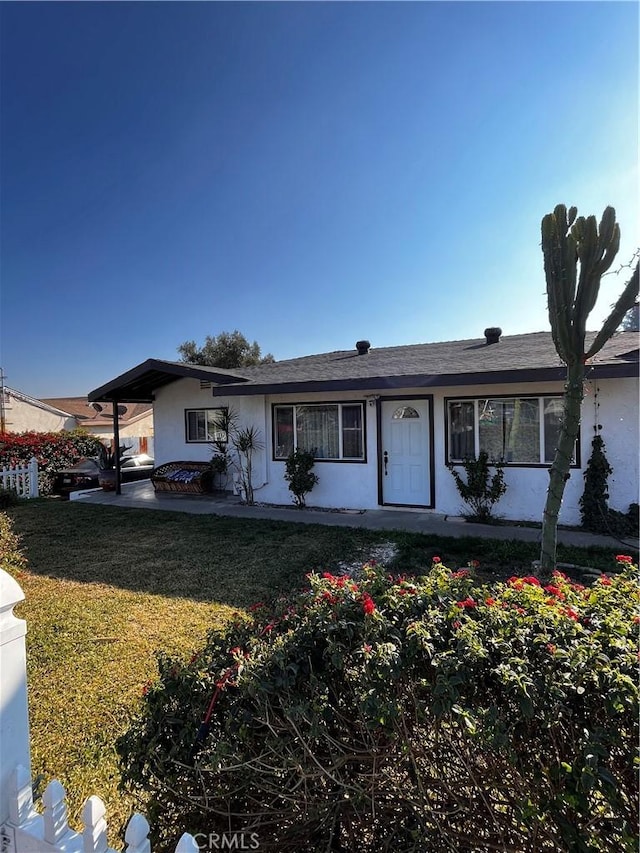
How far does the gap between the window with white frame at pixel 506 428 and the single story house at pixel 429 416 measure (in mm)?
20

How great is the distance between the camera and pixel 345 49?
615 centimetres

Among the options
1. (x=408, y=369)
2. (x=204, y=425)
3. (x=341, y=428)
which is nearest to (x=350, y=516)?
(x=341, y=428)

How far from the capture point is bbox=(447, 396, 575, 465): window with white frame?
802 centimetres

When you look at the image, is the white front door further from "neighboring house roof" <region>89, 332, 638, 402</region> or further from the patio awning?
the patio awning

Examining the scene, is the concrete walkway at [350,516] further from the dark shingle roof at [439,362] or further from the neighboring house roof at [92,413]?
the neighboring house roof at [92,413]

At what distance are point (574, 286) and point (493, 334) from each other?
6678 mm

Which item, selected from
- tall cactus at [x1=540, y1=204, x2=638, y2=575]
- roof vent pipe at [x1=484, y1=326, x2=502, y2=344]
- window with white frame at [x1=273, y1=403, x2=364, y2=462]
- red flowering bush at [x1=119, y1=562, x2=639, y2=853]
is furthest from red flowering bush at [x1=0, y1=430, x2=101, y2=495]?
tall cactus at [x1=540, y1=204, x2=638, y2=575]

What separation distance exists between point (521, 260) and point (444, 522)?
17.3 ft

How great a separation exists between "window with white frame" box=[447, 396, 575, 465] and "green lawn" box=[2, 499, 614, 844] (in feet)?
7.32

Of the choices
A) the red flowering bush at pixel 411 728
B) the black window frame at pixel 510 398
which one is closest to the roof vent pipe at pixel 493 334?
the black window frame at pixel 510 398

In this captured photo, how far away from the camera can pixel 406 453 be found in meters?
9.23

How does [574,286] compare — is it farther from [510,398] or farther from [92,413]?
[92,413]

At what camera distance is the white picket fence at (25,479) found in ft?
40.4

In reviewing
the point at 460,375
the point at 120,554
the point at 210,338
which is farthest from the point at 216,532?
the point at 210,338
